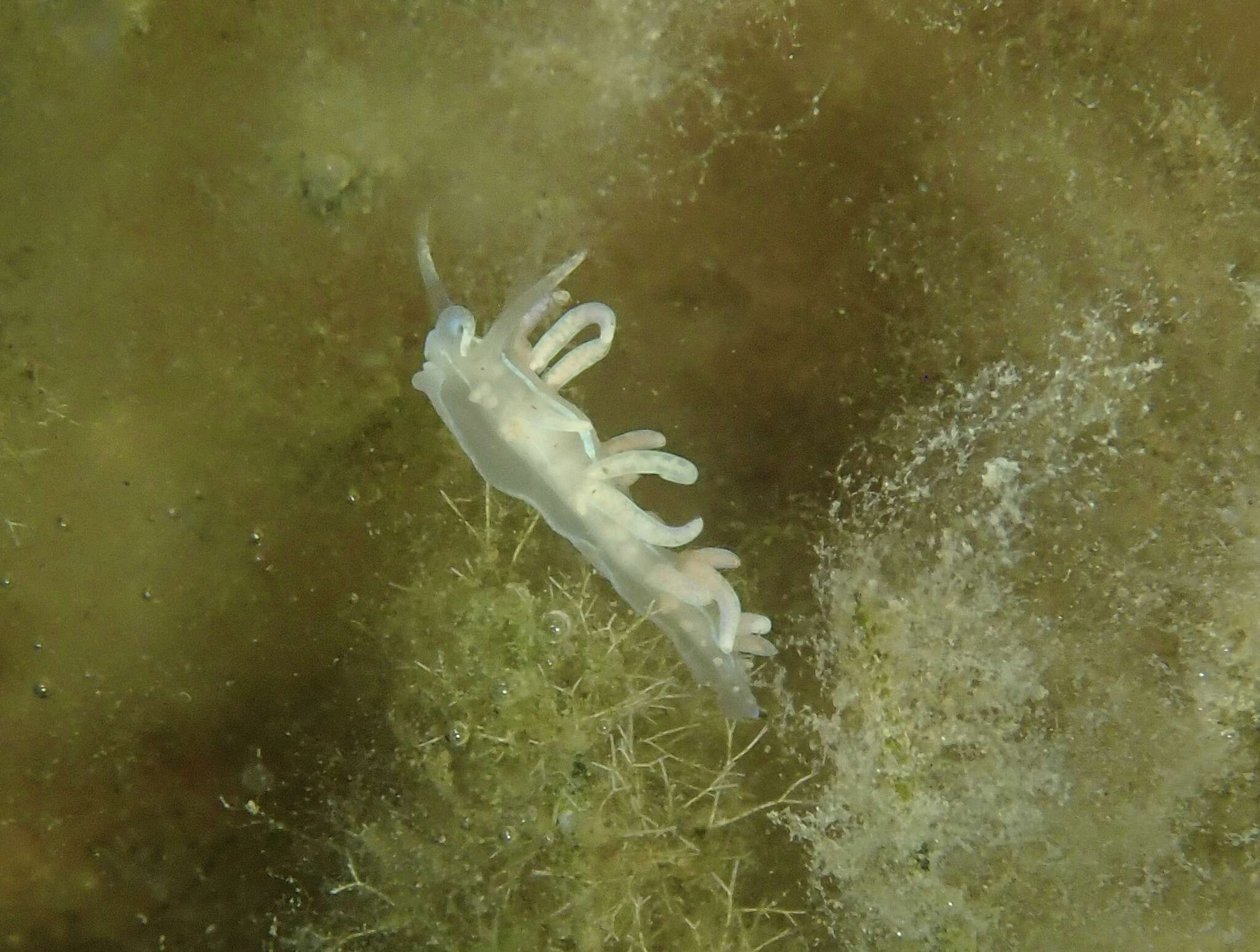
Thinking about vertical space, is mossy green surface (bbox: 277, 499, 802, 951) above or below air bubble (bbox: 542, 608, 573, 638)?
below

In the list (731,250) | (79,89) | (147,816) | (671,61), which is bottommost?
(147,816)

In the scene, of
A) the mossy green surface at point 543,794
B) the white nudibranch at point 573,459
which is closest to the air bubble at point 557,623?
the mossy green surface at point 543,794

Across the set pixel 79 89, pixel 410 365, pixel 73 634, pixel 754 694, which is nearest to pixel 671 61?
pixel 410 365

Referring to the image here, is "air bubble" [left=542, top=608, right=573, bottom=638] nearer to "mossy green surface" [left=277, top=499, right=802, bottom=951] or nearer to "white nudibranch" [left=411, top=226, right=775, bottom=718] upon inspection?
"mossy green surface" [left=277, top=499, right=802, bottom=951]

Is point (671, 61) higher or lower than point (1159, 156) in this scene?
higher

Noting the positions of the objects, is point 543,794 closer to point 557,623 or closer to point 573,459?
point 557,623

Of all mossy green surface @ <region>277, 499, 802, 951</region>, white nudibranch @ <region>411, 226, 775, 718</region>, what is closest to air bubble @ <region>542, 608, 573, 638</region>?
mossy green surface @ <region>277, 499, 802, 951</region>

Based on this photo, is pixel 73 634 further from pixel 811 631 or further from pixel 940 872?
pixel 940 872

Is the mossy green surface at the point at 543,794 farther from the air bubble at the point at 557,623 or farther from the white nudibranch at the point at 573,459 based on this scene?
the white nudibranch at the point at 573,459

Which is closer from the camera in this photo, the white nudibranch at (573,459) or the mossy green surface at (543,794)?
the white nudibranch at (573,459)
